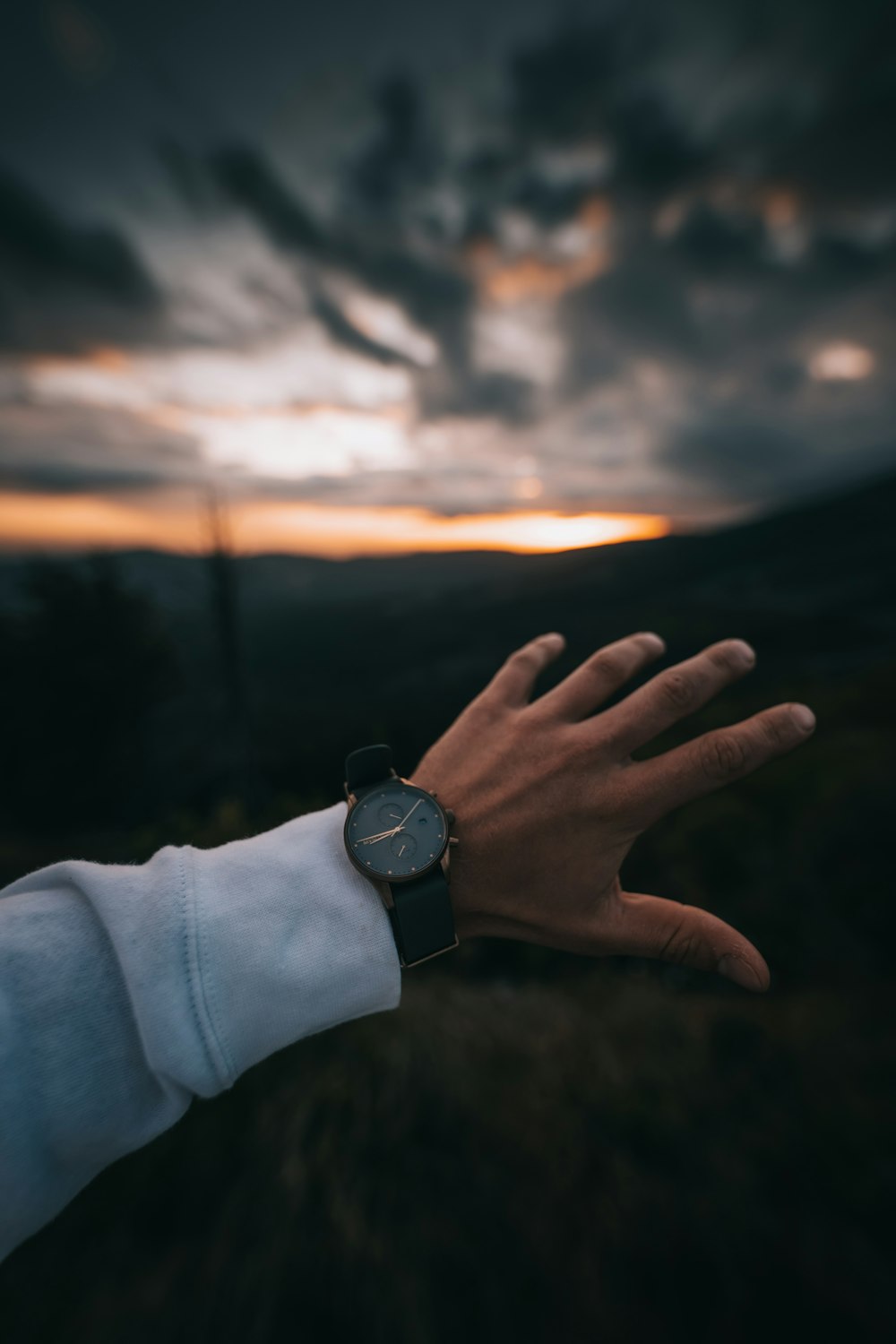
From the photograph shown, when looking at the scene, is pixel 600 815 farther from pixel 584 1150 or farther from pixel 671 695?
pixel 584 1150

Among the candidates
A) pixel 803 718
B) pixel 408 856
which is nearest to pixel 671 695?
pixel 803 718

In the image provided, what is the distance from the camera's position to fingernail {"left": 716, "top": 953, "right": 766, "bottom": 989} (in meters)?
1.27

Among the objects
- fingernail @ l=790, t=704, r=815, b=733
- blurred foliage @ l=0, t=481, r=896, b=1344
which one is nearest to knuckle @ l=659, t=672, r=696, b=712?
fingernail @ l=790, t=704, r=815, b=733

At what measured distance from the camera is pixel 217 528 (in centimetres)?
1358

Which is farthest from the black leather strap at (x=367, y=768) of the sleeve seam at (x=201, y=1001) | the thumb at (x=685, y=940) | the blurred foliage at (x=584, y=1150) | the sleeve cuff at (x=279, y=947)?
the thumb at (x=685, y=940)

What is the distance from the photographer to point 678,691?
154 centimetres

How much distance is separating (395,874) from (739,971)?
96 centimetres

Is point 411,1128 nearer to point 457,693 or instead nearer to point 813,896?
point 813,896

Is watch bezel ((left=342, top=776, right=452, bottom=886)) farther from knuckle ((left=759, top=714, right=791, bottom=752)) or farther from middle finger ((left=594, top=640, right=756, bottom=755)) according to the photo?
knuckle ((left=759, top=714, right=791, bottom=752))

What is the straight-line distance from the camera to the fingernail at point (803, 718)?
4.61ft

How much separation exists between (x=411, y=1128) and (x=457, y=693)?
5.90m

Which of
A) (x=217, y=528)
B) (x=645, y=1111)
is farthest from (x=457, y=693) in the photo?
(x=217, y=528)

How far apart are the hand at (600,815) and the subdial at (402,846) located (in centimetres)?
20

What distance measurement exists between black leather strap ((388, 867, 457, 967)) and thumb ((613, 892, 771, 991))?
510mm
